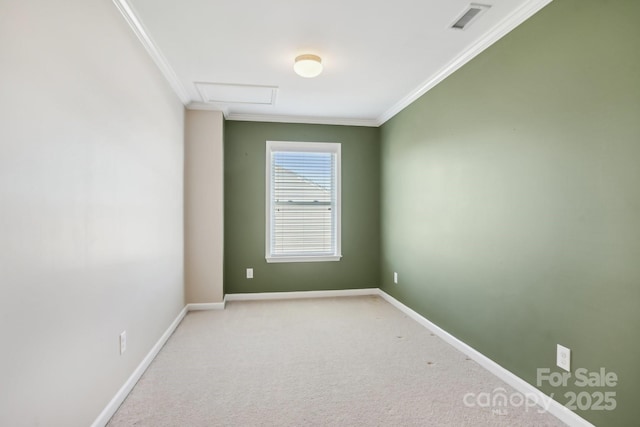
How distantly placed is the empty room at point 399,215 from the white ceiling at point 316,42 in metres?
0.02

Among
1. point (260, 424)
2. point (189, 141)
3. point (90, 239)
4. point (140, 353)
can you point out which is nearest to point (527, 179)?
point (260, 424)

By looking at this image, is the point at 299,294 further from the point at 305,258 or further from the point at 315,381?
the point at 315,381

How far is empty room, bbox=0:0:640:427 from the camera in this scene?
54.2 inches

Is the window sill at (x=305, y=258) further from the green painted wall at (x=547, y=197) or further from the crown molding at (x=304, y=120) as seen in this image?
the crown molding at (x=304, y=120)

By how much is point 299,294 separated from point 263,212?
118 cm

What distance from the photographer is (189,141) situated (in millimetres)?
3768

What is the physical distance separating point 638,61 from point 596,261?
93cm

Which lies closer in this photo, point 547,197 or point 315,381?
point 547,197

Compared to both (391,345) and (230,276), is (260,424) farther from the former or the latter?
(230,276)

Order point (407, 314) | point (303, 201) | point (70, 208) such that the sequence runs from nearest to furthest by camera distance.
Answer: point (70, 208) < point (407, 314) < point (303, 201)

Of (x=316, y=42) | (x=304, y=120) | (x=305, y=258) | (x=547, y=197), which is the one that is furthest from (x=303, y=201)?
(x=547, y=197)

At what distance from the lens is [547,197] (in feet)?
6.24

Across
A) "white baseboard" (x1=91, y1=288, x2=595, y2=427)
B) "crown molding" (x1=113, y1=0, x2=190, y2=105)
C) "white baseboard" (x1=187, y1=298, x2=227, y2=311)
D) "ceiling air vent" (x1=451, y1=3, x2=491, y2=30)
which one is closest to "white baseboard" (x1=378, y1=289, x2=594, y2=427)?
"white baseboard" (x1=91, y1=288, x2=595, y2=427)

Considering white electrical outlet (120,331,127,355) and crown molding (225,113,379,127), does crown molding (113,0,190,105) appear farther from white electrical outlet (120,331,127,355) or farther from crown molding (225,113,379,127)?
white electrical outlet (120,331,127,355)
